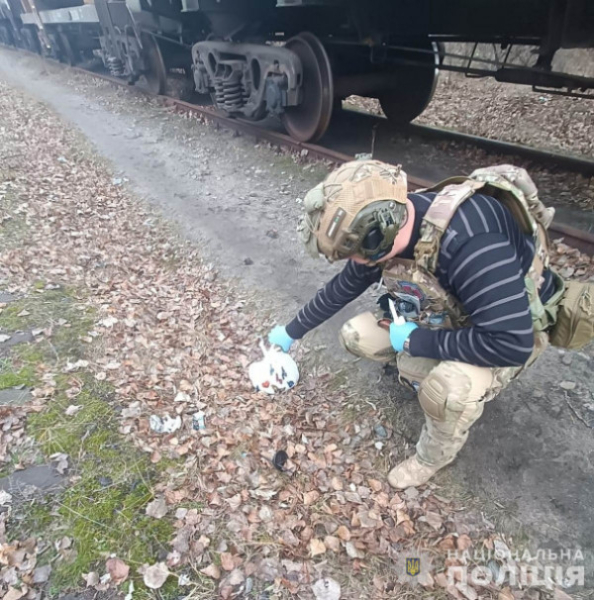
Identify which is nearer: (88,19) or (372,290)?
(372,290)

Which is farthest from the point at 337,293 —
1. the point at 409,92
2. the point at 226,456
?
the point at 409,92

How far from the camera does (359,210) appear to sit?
6.54ft

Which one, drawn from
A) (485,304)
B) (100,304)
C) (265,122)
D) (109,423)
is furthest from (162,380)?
(265,122)

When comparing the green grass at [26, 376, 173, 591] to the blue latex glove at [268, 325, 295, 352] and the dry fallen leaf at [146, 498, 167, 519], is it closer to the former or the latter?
the dry fallen leaf at [146, 498, 167, 519]

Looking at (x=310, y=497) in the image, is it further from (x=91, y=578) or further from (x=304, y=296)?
(x=304, y=296)

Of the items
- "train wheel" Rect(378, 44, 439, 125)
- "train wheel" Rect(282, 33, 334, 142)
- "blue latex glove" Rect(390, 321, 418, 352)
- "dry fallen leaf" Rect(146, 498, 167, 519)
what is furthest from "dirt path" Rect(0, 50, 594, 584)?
"train wheel" Rect(378, 44, 439, 125)

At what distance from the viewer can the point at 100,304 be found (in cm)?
430

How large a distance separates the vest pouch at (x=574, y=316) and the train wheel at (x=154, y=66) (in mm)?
11209

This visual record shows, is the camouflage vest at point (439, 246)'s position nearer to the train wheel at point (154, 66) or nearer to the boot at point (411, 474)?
the boot at point (411, 474)

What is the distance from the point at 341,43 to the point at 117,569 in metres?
7.48

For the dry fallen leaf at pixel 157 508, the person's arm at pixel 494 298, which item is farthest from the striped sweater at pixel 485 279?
the dry fallen leaf at pixel 157 508

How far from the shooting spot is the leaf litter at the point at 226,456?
2.36 meters

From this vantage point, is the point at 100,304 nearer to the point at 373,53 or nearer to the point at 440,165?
the point at 440,165

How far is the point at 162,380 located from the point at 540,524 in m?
2.67
